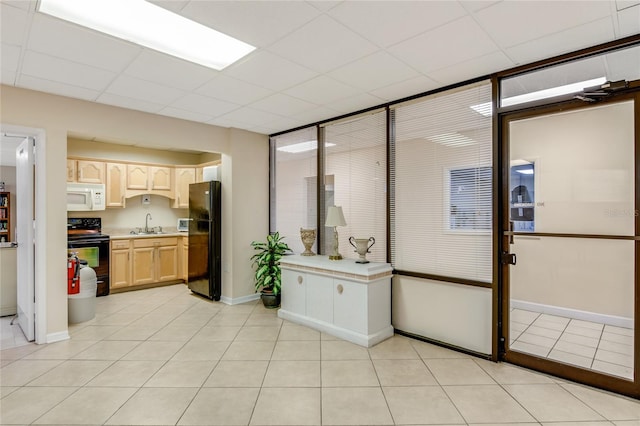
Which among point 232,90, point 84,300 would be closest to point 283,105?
point 232,90

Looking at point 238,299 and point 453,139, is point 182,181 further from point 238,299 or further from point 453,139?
point 453,139

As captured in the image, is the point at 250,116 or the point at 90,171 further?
the point at 90,171

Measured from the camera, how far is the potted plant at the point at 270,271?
4.91 m

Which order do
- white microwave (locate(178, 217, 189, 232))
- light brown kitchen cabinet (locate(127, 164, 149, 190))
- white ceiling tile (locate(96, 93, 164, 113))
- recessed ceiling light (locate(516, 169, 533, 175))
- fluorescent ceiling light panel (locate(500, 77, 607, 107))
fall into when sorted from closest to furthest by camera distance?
fluorescent ceiling light panel (locate(500, 77, 607, 107)) → recessed ceiling light (locate(516, 169, 533, 175)) → white ceiling tile (locate(96, 93, 164, 113)) → light brown kitchen cabinet (locate(127, 164, 149, 190)) → white microwave (locate(178, 217, 189, 232))

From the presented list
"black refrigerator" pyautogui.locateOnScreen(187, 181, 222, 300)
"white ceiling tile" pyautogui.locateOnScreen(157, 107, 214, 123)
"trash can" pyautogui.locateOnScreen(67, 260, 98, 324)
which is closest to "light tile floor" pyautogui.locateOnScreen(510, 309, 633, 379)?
"black refrigerator" pyautogui.locateOnScreen(187, 181, 222, 300)

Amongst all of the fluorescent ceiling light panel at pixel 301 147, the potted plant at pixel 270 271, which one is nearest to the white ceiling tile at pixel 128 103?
the fluorescent ceiling light panel at pixel 301 147

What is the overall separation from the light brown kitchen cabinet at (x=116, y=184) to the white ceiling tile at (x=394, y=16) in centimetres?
537

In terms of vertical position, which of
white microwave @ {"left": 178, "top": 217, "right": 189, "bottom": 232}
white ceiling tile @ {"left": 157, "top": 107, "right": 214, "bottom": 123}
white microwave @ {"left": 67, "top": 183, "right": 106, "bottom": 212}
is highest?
white ceiling tile @ {"left": 157, "top": 107, "right": 214, "bottom": 123}

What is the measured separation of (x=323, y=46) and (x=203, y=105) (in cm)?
204

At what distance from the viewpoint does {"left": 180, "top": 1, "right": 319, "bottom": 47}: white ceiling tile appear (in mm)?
2057

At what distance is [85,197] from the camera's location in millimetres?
5652

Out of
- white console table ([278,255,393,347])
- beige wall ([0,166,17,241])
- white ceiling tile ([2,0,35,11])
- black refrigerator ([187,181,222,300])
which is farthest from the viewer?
beige wall ([0,166,17,241])

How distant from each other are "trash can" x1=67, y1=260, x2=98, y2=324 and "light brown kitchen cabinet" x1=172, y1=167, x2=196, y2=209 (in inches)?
98.4

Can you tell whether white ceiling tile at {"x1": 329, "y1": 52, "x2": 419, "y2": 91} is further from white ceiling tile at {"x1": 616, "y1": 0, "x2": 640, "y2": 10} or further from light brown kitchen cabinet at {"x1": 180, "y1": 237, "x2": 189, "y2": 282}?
light brown kitchen cabinet at {"x1": 180, "y1": 237, "x2": 189, "y2": 282}
